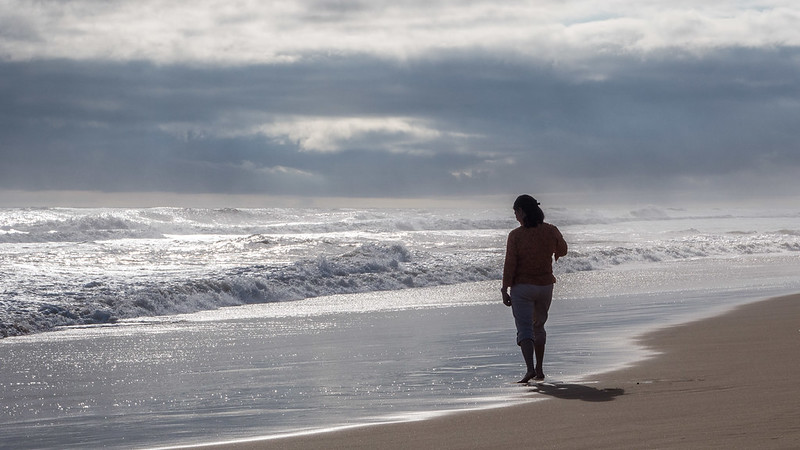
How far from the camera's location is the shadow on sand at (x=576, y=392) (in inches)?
261

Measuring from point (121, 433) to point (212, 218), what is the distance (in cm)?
6409

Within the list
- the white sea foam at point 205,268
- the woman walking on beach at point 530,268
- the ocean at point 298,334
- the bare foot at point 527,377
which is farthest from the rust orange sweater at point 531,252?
the white sea foam at point 205,268

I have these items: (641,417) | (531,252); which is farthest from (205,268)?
(641,417)

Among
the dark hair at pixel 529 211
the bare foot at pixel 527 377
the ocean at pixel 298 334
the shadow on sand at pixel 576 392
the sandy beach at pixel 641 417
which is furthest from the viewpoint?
the dark hair at pixel 529 211

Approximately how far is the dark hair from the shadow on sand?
1.39 metres

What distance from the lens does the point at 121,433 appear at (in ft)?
20.1

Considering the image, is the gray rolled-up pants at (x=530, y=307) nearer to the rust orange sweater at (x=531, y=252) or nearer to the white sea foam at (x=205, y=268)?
the rust orange sweater at (x=531, y=252)

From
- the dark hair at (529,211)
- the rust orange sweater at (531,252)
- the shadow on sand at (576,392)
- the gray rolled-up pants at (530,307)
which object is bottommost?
the shadow on sand at (576,392)

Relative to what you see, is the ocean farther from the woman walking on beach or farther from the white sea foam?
the woman walking on beach

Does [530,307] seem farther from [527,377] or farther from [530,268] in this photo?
[527,377]

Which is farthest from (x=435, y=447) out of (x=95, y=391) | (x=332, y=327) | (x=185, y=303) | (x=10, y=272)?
(x=10, y=272)

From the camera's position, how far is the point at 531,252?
25.9 ft

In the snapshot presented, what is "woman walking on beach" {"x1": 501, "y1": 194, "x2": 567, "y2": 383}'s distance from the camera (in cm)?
789

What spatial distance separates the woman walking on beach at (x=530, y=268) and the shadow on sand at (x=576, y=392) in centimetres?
46
